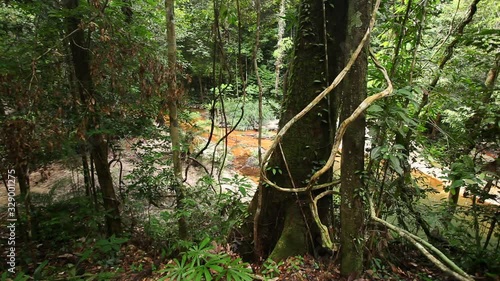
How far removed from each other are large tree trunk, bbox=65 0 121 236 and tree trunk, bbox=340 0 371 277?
2.62m

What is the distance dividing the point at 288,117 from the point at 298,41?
82 cm

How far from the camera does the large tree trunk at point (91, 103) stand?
3.10 m

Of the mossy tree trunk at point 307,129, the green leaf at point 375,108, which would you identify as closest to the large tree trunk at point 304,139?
the mossy tree trunk at point 307,129

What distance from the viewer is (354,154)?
212 centimetres

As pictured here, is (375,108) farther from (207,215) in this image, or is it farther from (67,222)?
(67,222)

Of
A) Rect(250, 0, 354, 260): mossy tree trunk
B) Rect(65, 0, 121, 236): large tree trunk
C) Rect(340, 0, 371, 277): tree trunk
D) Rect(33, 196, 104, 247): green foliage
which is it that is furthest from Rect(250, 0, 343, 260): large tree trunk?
Rect(33, 196, 104, 247): green foliage

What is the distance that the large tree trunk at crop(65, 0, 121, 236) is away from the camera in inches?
122

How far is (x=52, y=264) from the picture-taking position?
3.24 m

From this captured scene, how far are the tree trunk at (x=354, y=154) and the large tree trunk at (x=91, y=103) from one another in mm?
2624

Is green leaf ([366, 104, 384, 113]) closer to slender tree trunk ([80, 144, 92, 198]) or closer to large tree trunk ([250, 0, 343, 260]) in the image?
large tree trunk ([250, 0, 343, 260])

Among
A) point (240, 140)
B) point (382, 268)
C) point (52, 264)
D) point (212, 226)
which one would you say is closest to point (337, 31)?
point (382, 268)

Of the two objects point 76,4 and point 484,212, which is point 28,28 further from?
point 484,212

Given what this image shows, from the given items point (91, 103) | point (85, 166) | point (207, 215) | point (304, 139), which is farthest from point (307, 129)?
point (85, 166)

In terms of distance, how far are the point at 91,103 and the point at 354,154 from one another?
2.74 m
